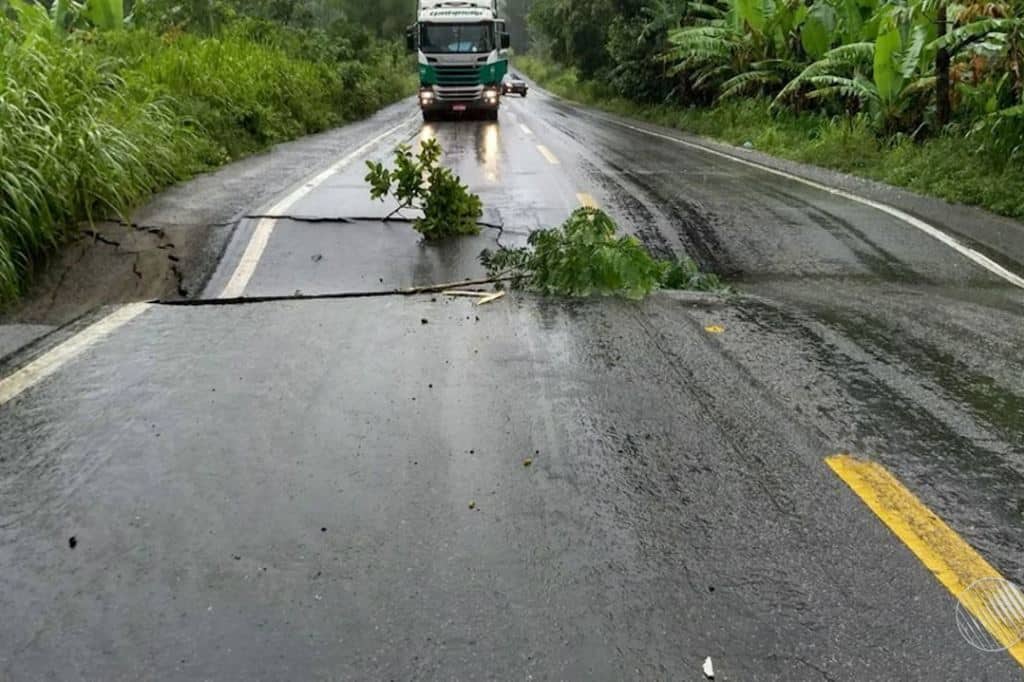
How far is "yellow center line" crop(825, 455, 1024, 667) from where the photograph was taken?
274 cm

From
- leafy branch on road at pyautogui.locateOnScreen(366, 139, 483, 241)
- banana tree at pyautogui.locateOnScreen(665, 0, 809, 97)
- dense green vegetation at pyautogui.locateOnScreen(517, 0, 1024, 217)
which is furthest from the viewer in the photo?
banana tree at pyautogui.locateOnScreen(665, 0, 809, 97)

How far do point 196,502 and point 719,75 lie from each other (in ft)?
79.0

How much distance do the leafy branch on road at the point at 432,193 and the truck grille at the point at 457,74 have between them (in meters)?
17.9

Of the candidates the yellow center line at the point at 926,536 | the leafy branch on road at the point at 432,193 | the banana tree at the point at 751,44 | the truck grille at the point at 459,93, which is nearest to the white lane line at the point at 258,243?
the leafy branch on road at the point at 432,193

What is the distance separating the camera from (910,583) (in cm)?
287

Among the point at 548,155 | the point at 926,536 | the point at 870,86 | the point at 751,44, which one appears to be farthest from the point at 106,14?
the point at 926,536

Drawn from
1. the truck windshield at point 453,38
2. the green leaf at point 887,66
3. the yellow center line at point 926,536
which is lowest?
the yellow center line at point 926,536

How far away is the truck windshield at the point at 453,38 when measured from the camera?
2538 centimetres

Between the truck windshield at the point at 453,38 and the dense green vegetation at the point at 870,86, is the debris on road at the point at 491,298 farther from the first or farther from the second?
the truck windshield at the point at 453,38

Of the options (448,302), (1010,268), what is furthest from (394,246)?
(1010,268)

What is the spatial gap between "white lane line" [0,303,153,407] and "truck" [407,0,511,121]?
2048 cm

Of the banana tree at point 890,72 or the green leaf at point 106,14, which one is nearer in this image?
the banana tree at point 890,72

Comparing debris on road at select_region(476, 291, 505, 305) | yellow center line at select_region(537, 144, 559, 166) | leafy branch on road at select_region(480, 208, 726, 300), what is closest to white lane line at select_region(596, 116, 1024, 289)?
leafy branch on road at select_region(480, 208, 726, 300)

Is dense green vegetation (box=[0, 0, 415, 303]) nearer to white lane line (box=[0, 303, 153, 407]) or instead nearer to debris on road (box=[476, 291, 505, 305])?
white lane line (box=[0, 303, 153, 407])
